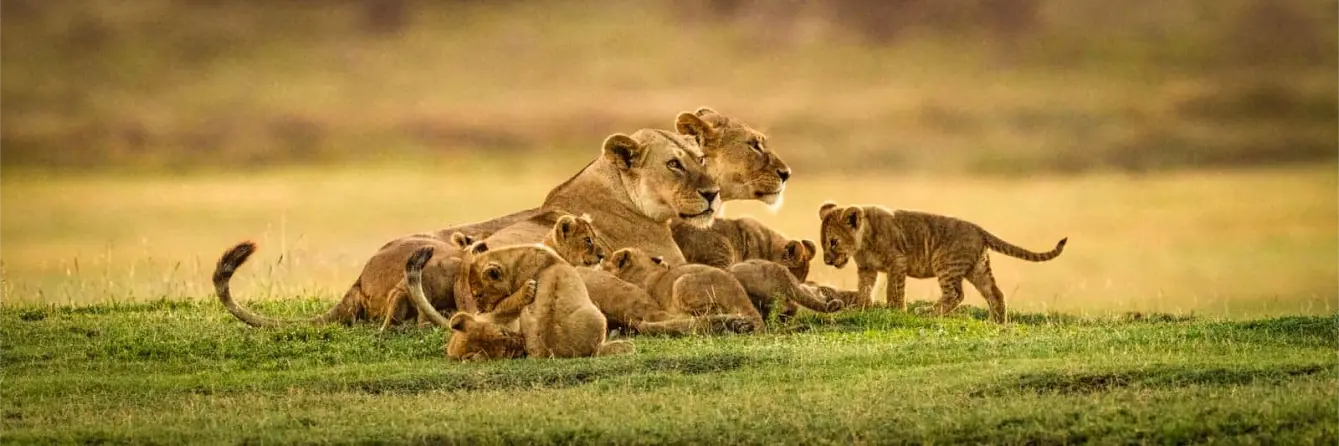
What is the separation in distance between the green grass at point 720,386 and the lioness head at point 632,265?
1.00 metres

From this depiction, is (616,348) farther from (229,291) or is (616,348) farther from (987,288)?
(987,288)

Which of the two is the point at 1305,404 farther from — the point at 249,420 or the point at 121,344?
the point at 121,344

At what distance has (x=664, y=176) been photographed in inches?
632

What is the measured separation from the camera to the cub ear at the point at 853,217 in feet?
52.9

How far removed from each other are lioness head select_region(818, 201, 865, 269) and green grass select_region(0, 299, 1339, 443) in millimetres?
815

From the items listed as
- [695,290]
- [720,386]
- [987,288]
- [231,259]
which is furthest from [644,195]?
[720,386]

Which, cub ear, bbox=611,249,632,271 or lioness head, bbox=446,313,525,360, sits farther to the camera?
cub ear, bbox=611,249,632,271

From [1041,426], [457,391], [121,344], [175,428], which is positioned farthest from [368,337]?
[1041,426]

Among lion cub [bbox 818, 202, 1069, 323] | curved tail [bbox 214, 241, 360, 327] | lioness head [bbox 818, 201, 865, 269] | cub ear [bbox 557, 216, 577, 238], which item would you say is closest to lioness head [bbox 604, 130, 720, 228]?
lioness head [bbox 818, 201, 865, 269]

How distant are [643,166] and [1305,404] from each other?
6.95 metres

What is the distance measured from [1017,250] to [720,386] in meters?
5.52

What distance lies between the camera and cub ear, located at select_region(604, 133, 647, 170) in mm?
16062

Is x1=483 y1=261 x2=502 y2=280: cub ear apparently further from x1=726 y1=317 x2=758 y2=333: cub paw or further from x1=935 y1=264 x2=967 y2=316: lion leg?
x1=935 y1=264 x2=967 y2=316: lion leg

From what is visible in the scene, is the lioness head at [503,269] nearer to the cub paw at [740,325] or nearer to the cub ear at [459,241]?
the cub paw at [740,325]
